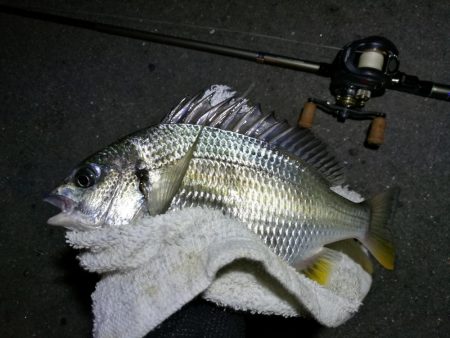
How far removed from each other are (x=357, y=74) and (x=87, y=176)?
3.18ft

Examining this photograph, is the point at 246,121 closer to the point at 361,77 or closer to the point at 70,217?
the point at 361,77

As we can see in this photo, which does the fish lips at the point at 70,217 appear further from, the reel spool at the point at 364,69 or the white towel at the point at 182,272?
the reel spool at the point at 364,69

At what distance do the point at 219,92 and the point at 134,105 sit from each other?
1.89 feet

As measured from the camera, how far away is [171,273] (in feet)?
3.27

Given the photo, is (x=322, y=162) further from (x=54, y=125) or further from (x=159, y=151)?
(x=54, y=125)

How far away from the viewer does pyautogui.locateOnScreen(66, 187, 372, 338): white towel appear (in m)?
0.98

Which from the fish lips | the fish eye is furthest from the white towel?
the fish eye

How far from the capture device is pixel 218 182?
109 cm

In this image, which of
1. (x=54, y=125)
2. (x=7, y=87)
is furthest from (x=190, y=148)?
(x=7, y=87)

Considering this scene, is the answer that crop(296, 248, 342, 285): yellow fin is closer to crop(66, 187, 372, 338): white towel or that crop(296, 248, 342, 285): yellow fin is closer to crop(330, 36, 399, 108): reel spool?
crop(66, 187, 372, 338): white towel

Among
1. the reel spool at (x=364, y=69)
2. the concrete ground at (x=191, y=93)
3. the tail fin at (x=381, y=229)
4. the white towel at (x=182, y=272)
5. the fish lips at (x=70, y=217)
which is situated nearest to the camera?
the white towel at (x=182, y=272)

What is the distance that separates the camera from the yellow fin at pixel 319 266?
121cm

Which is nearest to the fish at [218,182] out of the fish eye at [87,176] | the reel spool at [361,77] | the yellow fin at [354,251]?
the fish eye at [87,176]

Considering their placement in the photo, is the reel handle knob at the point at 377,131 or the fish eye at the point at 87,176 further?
the reel handle knob at the point at 377,131
